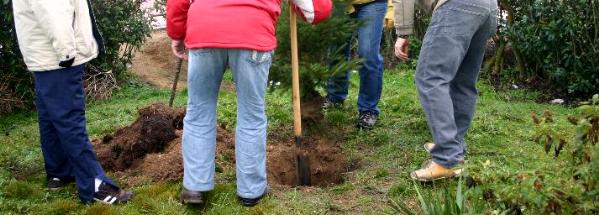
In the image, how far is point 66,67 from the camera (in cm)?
412

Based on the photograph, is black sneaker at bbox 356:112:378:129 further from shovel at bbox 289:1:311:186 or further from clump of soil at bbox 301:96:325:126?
shovel at bbox 289:1:311:186

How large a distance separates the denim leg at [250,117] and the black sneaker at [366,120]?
1.87 metres

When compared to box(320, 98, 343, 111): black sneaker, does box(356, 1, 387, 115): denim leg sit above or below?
above

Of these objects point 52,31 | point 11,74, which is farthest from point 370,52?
point 11,74

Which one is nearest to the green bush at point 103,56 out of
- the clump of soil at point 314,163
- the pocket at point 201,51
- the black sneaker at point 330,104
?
the black sneaker at point 330,104

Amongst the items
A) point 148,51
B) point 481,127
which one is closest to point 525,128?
point 481,127

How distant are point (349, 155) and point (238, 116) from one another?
1.45 meters

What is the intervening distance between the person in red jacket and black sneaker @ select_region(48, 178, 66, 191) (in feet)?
3.20

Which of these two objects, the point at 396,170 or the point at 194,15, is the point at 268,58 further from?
the point at 396,170

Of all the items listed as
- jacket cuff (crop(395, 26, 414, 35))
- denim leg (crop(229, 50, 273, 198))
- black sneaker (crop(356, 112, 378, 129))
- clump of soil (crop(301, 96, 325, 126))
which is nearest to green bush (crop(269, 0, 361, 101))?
clump of soil (crop(301, 96, 325, 126))

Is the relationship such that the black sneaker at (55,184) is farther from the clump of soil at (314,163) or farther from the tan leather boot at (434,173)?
the tan leather boot at (434,173)

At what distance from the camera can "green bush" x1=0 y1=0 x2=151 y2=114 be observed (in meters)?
7.16

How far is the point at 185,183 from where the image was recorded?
14.1ft

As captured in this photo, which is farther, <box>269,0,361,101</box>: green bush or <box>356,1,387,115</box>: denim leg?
<box>356,1,387,115</box>: denim leg
